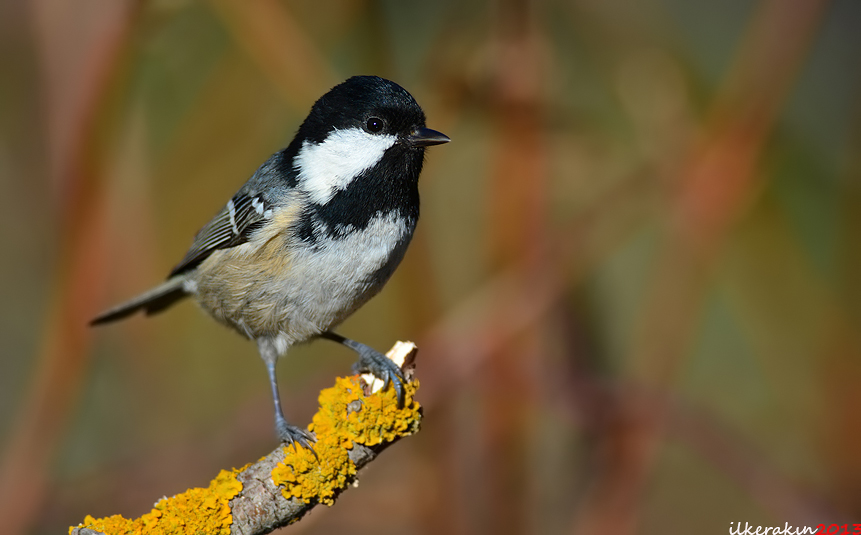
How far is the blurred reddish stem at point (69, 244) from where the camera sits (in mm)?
2369

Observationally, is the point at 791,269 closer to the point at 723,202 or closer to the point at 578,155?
the point at 723,202

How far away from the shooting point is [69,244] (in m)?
2.52

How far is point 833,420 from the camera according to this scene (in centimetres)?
283

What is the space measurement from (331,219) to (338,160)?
0.60 ft

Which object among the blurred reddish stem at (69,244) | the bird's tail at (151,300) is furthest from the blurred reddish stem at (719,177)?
the blurred reddish stem at (69,244)

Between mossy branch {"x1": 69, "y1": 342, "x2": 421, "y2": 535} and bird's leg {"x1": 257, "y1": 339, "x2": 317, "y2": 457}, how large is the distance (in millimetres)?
63

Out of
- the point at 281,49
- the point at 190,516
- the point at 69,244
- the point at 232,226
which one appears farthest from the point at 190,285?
the point at 190,516

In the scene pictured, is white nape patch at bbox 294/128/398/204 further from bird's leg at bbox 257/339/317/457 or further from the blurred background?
the blurred background

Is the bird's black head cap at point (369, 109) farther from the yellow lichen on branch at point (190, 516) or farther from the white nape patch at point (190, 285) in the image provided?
the yellow lichen on branch at point (190, 516)

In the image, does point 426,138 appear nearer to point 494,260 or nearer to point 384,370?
point 384,370

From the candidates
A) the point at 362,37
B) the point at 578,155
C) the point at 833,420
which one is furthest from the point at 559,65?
the point at 833,420

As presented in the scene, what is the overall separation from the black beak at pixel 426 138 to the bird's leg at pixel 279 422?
742 mm

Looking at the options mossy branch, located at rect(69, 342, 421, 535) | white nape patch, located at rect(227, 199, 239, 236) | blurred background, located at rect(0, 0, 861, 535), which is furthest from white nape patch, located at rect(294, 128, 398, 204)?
blurred background, located at rect(0, 0, 861, 535)

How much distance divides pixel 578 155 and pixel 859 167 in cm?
124
